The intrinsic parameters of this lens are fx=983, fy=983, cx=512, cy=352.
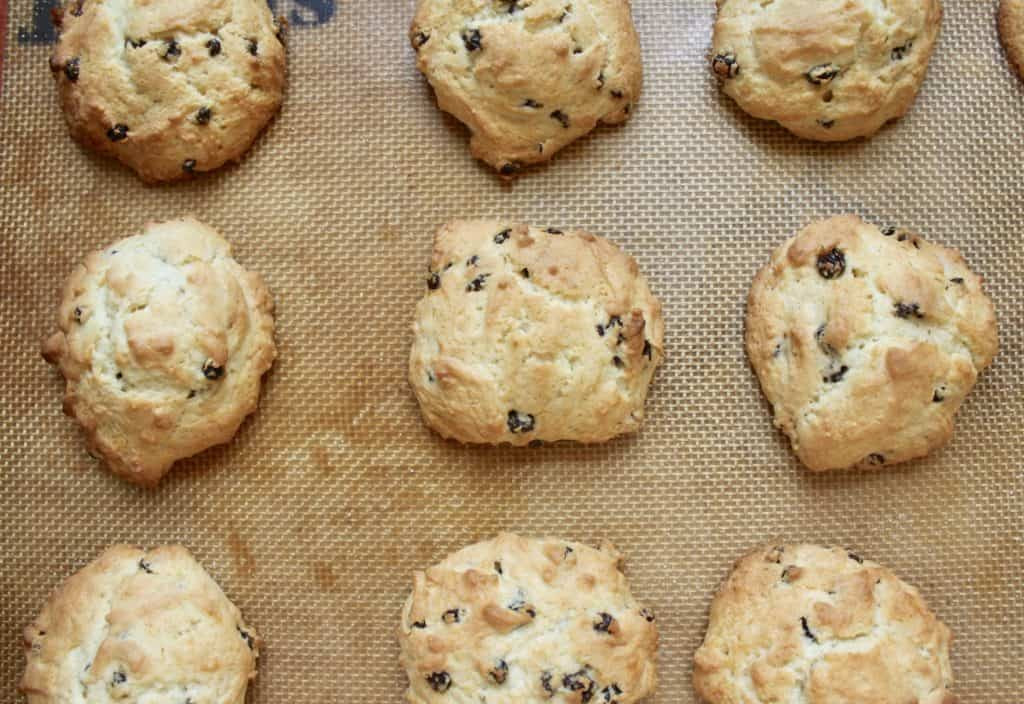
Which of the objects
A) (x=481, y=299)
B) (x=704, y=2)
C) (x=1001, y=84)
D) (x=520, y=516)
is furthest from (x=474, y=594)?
(x=1001, y=84)

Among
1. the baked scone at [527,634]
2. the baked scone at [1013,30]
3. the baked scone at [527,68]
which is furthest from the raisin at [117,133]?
the baked scone at [1013,30]

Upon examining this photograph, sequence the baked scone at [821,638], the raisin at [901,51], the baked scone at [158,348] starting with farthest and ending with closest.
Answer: the raisin at [901,51] → the baked scone at [158,348] → the baked scone at [821,638]

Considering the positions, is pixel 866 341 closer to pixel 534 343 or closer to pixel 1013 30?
pixel 534 343

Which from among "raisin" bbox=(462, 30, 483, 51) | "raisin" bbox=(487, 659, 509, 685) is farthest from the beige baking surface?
"raisin" bbox=(487, 659, 509, 685)

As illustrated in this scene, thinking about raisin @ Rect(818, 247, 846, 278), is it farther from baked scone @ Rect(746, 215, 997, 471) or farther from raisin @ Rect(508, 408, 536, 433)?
raisin @ Rect(508, 408, 536, 433)

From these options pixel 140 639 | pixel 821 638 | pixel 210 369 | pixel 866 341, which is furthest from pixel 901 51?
pixel 140 639

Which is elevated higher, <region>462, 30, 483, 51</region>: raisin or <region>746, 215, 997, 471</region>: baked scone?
<region>462, 30, 483, 51</region>: raisin

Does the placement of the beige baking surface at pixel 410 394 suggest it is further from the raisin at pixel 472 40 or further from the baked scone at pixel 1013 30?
the raisin at pixel 472 40
